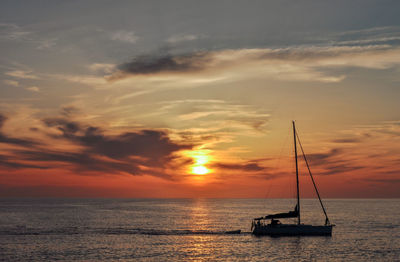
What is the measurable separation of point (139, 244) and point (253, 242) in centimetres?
2491

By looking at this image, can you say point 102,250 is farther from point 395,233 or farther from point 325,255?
point 395,233

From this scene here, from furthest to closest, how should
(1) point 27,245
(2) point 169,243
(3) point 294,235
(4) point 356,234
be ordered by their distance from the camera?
(4) point 356,234 < (3) point 294,235 < (2) point 169,243 < (1) point 27,245

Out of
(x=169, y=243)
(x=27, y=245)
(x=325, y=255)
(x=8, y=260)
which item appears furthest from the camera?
(x=169, y=243)

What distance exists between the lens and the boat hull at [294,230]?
9388 cm

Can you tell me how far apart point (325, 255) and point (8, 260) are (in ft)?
180

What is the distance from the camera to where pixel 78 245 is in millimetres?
83812

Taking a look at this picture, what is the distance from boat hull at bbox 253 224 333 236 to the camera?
308 ft

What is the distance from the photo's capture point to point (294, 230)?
310 ft

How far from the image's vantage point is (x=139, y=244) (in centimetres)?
8581

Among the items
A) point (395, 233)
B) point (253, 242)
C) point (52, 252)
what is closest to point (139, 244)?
point (52, 252)

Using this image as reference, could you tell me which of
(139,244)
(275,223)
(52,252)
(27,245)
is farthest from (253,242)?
(27,245)

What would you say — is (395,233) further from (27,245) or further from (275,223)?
(27,245)

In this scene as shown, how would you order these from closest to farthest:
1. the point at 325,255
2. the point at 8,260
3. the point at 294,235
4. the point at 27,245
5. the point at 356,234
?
the point at 8,260 < the point at 325,255 < the point at 27,245 < the point at 294,235 < the point at 356,234

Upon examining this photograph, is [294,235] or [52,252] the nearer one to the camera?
[52,252]
